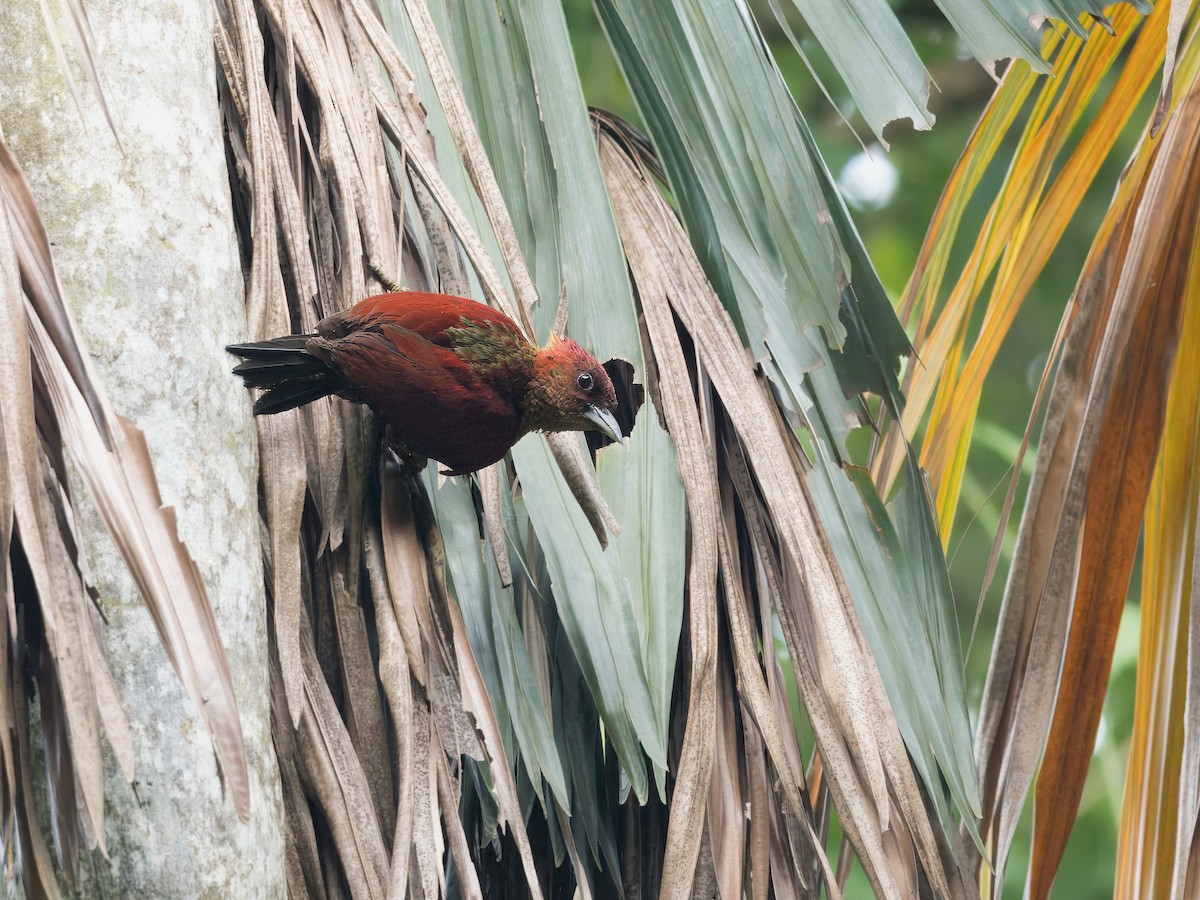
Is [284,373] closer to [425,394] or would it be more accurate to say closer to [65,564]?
[425,394]

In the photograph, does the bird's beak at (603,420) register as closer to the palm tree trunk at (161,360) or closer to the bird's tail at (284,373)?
the bird's tail at (284,373)

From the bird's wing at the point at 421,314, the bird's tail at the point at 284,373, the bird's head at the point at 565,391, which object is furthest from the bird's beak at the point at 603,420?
the bird's tail at the point at 284,373

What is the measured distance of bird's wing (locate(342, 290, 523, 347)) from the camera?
1.69 meters

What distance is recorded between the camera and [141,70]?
154 cm

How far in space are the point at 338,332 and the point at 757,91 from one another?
2.91 feet

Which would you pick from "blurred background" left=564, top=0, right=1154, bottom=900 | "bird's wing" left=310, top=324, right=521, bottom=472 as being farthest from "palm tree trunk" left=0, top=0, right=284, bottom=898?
"blurred background" left=564, top=0, right=1154, bottom=900

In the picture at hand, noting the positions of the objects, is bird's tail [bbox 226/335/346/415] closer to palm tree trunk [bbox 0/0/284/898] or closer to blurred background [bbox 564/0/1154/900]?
palm tree trunk [bbox 0/0/284/898]

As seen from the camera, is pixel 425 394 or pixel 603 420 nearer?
pixel 425 394

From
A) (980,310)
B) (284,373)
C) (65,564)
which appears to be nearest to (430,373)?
(284,373)

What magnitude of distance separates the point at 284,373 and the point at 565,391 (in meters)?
0.47

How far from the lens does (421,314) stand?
1708 millimetres

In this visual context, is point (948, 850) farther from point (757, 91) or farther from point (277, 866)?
point (757, 91)

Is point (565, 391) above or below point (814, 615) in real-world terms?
above

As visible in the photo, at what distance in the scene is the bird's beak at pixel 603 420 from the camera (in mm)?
1907
